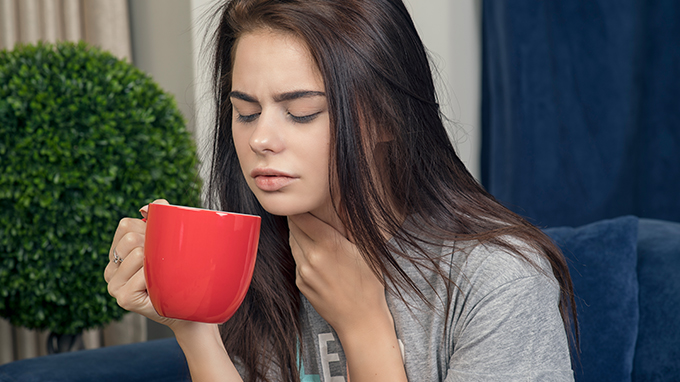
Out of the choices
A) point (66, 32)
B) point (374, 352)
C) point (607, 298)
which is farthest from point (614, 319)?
point (66, 32)

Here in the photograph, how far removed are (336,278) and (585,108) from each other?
1.09 m

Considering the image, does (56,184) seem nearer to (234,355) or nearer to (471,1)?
(234,355)

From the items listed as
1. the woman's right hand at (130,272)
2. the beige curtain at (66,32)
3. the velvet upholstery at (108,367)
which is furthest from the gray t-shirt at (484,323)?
the beige curtain at (66,32)

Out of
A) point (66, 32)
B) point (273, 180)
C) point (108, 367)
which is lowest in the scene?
point (108, 367)

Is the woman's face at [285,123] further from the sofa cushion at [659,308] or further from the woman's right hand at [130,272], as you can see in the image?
the sofa cushion at [659,308]

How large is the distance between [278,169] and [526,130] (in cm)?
117

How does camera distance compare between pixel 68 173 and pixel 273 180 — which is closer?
pixel 273 180

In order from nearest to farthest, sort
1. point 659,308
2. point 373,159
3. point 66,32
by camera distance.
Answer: point 373,159
point 659,308
point 66,32

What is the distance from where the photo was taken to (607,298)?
112cm

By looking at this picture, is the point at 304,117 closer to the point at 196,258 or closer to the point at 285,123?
the point at 285,123

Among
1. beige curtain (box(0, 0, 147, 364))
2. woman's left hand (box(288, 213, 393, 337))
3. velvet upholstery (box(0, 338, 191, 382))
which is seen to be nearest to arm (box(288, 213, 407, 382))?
woman's left hand (box(288, 213, 393, 337))

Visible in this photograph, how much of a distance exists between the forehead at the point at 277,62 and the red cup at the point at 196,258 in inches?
8.3

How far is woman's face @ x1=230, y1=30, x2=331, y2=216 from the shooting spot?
741 millimetres

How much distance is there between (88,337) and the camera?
2.21m
